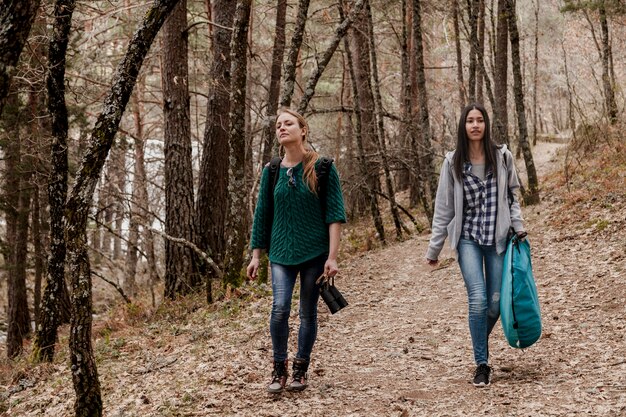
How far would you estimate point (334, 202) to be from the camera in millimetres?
5023

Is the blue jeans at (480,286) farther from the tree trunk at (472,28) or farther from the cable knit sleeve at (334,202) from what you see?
the tree trunk at (472,28)

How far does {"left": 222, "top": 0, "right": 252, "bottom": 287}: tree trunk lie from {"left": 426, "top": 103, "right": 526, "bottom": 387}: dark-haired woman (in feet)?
13.7

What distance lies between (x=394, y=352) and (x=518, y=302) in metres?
2.08

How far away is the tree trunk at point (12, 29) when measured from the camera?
11.3ft

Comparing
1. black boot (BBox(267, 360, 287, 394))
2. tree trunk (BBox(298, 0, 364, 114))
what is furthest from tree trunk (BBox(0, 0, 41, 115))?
tree trunk (BBox(298, 0, 364, 114))

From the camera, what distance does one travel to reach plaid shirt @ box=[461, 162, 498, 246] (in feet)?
17.0

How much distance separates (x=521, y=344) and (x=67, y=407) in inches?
171

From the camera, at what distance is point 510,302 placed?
4.97 metres

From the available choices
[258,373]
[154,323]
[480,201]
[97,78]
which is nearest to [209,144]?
[154,323]

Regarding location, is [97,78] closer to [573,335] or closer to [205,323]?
[205,323]

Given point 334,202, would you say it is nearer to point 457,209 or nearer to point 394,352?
point 457,209

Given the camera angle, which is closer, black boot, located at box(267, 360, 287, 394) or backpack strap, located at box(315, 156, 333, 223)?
backpack strap, located at box(315, 156, 333, 223)

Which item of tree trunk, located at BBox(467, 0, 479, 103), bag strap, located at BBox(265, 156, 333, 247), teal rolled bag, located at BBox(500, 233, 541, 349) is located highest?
tree trunk, located at BBox(467, 0, 479, 103)

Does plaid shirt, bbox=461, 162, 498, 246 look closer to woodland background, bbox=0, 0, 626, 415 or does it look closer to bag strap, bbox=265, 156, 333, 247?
bag strap, bbox=265, 156, 333, 247
